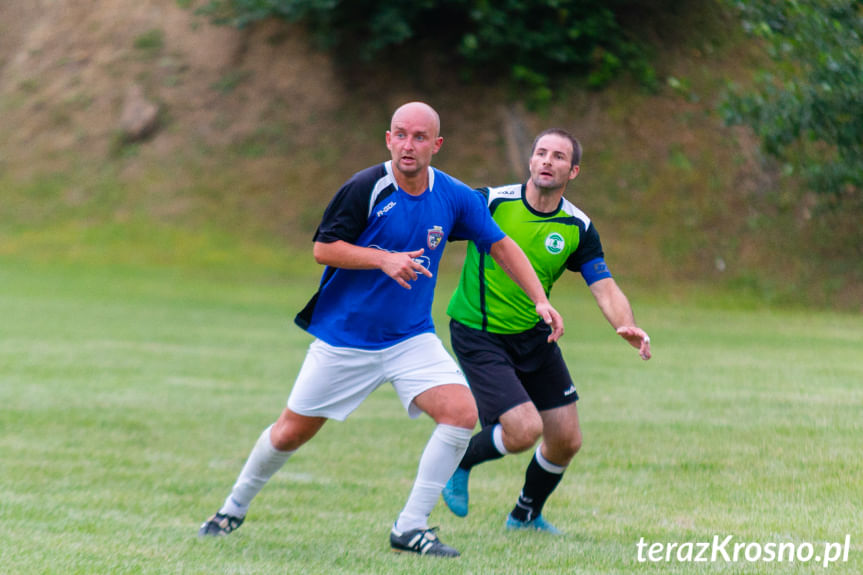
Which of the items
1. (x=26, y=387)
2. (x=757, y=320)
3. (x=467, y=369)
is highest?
(x=467, y=369)

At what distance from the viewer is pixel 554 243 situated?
641cm

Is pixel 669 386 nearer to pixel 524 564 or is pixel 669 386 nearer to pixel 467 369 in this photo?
pixel 467 369

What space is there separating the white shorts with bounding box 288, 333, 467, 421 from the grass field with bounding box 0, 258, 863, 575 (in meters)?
0.75

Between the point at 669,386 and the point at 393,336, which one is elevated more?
the point at 393,336

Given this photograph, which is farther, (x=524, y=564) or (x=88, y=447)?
(x=88, y=447)

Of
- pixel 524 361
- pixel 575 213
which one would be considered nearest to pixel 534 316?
pixel 524 361

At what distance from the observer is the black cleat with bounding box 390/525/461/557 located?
541 cm

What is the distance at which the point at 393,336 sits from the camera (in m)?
5.65

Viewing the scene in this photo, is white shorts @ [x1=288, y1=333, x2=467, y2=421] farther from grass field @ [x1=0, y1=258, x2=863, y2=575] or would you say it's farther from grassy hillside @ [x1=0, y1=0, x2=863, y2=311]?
grassy hillside @ [x1=0, y1=0, x2=863, y2=311]

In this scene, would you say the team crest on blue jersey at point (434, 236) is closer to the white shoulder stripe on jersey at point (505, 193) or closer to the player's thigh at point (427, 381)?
the player's thigh at point (427, 381)

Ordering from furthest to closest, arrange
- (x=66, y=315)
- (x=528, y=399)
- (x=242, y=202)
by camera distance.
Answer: (x=242, y=202) → (x=66, y=315) → (x=528, y=399)

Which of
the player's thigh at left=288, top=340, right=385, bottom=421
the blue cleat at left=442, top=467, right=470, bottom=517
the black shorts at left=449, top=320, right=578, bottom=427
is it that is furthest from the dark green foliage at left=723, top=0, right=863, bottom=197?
the player's thigh at left=288, top=340, right=385, bottom=421

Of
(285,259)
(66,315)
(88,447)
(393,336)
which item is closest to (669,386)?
(88,447)

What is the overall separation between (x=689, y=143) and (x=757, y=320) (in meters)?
8.53
